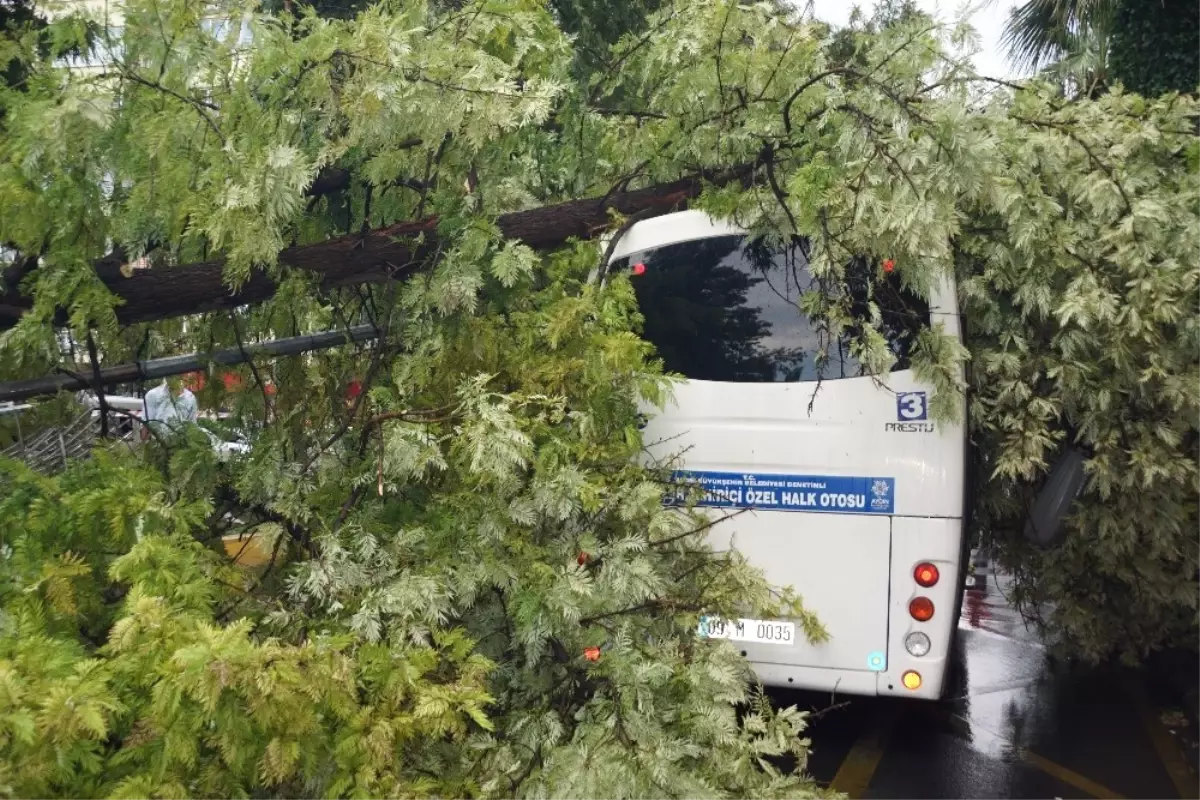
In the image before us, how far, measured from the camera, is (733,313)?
5137mm

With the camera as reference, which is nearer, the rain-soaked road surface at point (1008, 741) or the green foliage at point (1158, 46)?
the rain-soaked road surface at point (1008, 741)

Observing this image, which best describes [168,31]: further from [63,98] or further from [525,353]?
[525,353]

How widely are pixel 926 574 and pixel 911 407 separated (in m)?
0.83

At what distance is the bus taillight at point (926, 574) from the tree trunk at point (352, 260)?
6.95 ft

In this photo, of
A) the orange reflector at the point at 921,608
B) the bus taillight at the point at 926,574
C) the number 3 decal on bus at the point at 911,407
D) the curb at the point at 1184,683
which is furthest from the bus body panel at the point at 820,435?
the curb at the point at 1184,683

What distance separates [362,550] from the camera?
3559 mm

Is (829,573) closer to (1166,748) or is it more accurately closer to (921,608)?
(921,608)

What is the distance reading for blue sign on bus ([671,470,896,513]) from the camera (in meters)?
4.89

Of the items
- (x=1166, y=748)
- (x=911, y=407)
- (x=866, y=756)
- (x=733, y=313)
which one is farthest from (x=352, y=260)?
(x=1166, y=748)

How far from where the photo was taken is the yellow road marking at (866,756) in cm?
529

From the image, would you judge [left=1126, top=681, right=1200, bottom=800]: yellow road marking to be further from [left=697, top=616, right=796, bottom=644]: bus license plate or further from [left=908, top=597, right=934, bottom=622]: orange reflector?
[left=697, top=616, right=796, bottom=644]: bus license plate

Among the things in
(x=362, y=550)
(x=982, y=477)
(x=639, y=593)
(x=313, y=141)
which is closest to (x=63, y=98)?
(x=313, y=141)

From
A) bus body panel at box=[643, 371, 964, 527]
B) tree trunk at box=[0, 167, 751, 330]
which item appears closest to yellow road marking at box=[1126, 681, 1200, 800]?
bus body panel at box=[643, 371, 964, 527]

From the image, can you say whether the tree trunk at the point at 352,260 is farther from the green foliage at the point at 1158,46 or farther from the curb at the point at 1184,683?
the green foliage at the point at 1158,46
